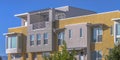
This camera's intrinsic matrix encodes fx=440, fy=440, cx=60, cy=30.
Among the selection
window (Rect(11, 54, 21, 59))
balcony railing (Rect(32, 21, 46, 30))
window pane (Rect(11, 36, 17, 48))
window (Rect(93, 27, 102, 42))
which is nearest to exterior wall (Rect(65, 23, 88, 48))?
window (Rect(93, 27, 102, 42))

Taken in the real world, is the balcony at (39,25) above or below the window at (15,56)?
above

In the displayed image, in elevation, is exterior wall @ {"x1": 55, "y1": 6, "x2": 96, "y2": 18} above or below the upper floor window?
above

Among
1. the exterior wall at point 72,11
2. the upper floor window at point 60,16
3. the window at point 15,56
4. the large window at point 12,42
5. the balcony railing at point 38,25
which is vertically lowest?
the window at point 15,56

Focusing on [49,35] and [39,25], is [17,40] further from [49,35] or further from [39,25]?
[49,35]

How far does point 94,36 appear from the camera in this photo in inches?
2191

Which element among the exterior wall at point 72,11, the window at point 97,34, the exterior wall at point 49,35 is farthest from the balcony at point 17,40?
the window at point 97,34

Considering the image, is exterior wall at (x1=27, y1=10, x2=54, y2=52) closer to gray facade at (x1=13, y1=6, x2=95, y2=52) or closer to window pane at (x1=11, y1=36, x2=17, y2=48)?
gray facade at (x1=13, y1=6, x2=95, y2=52)

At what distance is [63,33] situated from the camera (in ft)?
197

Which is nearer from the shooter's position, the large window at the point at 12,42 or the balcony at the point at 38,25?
the balcony at the point at 38,25

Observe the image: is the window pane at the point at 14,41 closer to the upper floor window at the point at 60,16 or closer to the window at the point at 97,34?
the upper floor window at the point at 60,16

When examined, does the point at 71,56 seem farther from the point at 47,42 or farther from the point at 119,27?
the point at 47,42

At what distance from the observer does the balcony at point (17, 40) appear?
6712 centimetres

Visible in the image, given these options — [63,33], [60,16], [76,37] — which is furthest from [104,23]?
[60,16]

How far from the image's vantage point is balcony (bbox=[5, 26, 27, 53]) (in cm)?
6712
